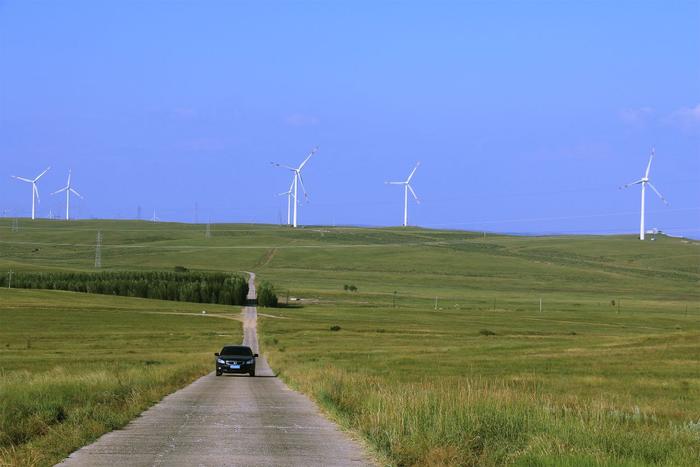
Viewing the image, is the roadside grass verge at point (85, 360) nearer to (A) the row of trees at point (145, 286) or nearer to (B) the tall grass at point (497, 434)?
(B) the tall grass at point (497, 434)

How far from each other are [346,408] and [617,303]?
152319 mm

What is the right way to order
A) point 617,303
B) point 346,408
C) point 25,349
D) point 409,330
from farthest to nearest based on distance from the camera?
point 617,303 < point 409,330 < point 25,349 < point 346,408

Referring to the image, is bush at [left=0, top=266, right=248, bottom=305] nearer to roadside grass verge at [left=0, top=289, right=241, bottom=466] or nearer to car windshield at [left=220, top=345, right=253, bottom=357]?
roadside grass verge at [left=0, top=289, right=241, bottom=466]

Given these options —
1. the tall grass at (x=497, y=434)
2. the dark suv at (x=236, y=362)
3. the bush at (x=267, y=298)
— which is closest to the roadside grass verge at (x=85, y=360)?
the dark suv at (x=236, y=362)

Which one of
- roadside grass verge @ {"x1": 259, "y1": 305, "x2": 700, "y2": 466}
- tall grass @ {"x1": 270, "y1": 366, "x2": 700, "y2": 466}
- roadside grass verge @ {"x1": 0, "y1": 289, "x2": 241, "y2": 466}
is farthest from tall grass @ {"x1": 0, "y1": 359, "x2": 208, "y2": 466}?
tall grass @ {"x1": 270, "y1": 366, "x2": 700, "y2": 466}

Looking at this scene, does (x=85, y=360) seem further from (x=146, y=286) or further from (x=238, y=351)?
(x=146, y=286)

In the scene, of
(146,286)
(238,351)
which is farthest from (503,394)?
(146,286)

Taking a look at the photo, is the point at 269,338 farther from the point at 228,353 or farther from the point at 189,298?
the point at 189,298

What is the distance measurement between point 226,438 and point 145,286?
159058 mm

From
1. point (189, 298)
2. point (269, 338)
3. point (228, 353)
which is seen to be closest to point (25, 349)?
point (269, 338)

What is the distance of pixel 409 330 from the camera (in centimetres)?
11331

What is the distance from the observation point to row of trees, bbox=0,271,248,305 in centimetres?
16988

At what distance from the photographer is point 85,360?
6262cm

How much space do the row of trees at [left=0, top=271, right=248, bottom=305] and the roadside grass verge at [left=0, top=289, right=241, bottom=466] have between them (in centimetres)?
876
